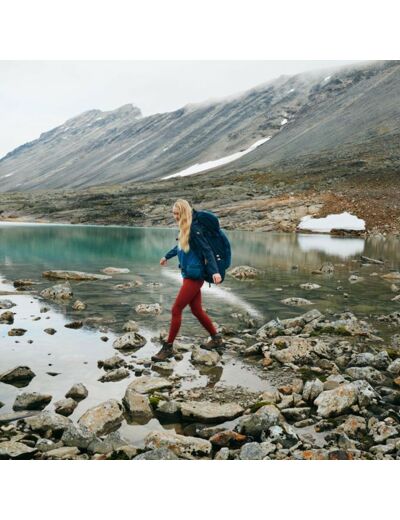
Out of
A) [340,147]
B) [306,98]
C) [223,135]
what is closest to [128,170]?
[223,135]

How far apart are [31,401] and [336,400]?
4549 mm

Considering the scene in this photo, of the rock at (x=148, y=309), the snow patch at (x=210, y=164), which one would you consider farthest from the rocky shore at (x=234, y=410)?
the snow patch at (x=210, y=164)

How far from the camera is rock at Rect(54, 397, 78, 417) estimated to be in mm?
6781

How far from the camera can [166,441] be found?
5746mm

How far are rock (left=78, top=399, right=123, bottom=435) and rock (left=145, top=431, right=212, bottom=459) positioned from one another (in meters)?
0.75

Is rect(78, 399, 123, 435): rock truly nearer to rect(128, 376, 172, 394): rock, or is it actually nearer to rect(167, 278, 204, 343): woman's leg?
rect(128, 376, 172, 394): rock

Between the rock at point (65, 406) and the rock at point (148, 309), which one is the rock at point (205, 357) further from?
the rock at point (148, 309)

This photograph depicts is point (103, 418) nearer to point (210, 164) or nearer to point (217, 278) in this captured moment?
point (217, 278)

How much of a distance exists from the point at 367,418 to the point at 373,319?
7187 millimetres

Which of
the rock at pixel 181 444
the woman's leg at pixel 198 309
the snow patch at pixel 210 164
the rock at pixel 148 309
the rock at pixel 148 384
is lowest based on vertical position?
the rock at pixel 148 309

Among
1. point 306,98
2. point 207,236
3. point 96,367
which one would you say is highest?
point 306,98

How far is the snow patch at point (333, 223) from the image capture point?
6334 cm

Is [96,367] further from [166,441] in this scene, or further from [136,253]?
[136,253]

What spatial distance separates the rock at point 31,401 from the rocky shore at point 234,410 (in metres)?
0.02
